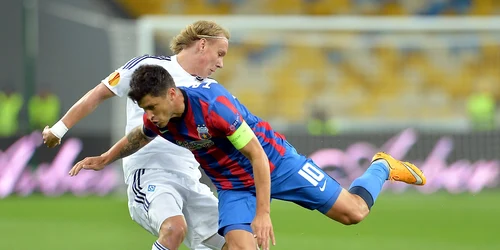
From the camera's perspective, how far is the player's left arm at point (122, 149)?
6730 mm

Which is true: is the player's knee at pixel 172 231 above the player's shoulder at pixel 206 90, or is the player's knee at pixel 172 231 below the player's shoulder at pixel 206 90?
below

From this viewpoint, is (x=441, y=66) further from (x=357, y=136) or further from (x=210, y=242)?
(x=210, y=242)

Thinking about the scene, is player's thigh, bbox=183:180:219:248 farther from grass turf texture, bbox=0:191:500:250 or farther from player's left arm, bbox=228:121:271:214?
grass turf texture, bbox=0:191:500:250

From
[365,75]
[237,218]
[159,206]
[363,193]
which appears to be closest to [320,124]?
[365,75]

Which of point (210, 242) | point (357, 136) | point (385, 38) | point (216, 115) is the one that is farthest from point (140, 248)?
point (385, 38)

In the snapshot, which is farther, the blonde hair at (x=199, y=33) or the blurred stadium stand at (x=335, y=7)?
the blurred stadium stand at (x=335, y=7)

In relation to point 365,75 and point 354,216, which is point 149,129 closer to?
point 354,216

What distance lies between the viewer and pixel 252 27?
59.4 feet

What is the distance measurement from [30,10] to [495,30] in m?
10.1

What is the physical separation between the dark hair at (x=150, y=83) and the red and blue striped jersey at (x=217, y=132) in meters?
0.22

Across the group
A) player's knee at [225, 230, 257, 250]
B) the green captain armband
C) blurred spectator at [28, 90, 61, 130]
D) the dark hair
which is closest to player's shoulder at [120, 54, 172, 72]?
the dark hair

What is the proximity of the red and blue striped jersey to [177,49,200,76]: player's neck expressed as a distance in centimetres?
58

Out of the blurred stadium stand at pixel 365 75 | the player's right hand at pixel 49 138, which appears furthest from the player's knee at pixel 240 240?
the blurred stadium stand at pixel 365 75

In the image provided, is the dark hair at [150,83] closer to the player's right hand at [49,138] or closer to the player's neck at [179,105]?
the player's neck at [179,105]
